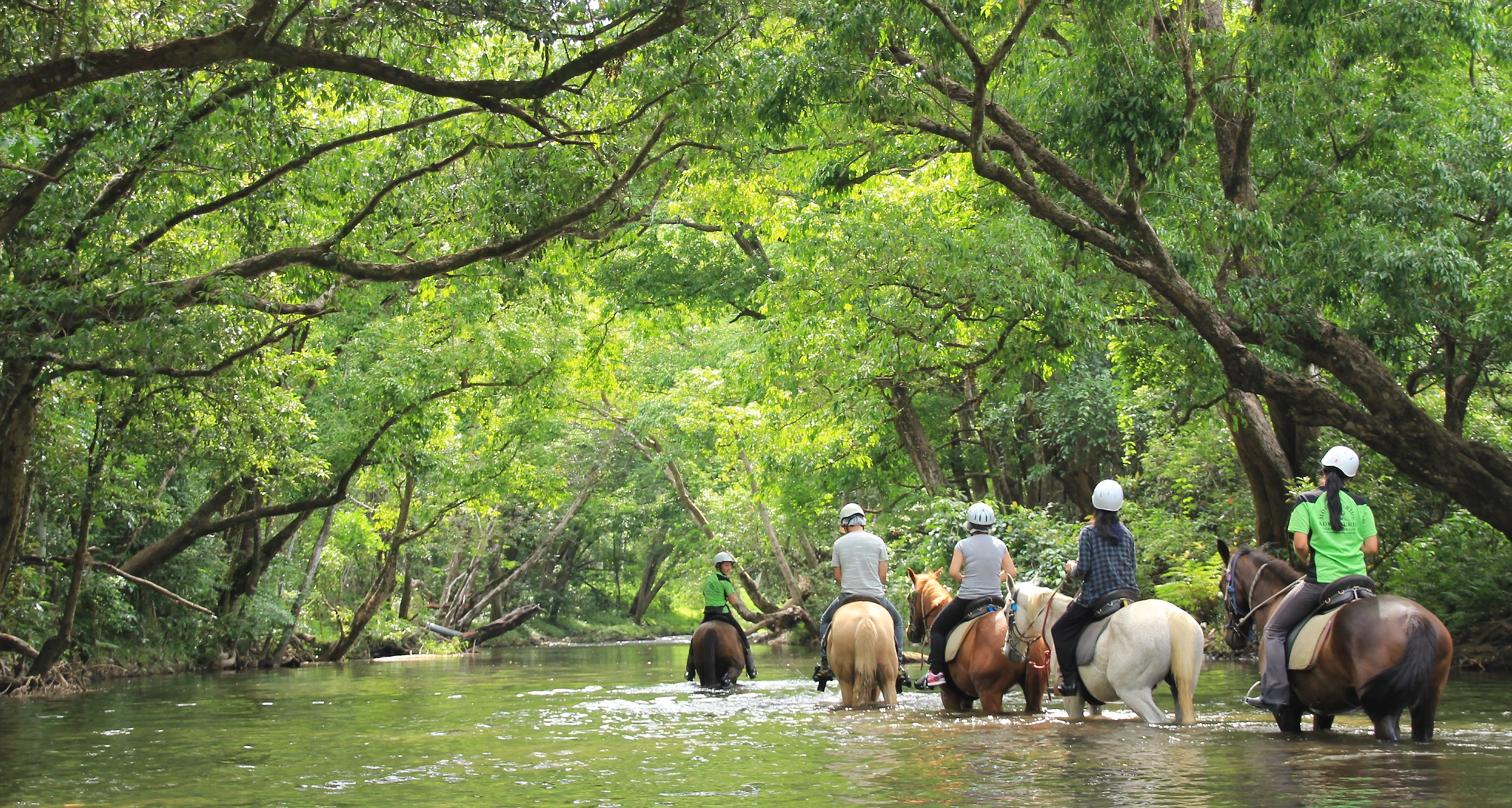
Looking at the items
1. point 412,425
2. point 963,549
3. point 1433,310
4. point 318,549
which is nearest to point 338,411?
point 412,425

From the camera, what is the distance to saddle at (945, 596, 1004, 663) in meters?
11.3

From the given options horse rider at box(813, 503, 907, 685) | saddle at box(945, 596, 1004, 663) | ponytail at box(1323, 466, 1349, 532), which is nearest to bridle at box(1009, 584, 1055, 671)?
saddle at box(945, 596, 1004, 663)

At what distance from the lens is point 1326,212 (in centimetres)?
1590

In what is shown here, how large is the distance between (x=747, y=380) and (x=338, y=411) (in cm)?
831

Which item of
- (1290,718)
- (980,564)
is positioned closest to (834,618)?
(980,564)

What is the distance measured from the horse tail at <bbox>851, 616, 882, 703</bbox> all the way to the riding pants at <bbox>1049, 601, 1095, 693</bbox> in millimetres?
2158

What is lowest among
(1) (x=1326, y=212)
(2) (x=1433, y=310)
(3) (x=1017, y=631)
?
(3) (x=1017, y=631)

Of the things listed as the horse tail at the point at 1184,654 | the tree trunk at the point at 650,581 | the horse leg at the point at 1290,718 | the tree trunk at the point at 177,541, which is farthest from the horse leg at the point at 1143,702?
the tree trunk at the point at 650,581

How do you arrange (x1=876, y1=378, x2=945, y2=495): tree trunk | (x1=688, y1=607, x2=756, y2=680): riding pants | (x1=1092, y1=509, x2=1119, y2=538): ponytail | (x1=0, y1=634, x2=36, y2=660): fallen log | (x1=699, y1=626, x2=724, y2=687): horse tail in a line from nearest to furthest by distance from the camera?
1. (x1=1092, y1=509, x2=1119, y2=538): ponytail
2. (x1=699, y1=626, x2=724, y2=687): horse tail
3. (x1=688, y1=607, x2=756, y2=680): riding pants
4. (x1=0, y1=634, x2=36, y2=660): fallen log
5. (x1=876, y1=378, x2=945, y2=495): tree trunk

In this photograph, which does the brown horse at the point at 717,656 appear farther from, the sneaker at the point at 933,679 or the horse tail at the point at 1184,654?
the horse tail at the point at 1184,654

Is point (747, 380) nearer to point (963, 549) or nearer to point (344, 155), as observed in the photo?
point (344, 155)

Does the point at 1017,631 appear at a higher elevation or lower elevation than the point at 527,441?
lower

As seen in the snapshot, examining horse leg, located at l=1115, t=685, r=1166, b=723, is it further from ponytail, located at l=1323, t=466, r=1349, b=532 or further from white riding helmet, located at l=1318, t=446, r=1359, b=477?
white riding helmet, located at l=1318, t=446, r=1359, b=477

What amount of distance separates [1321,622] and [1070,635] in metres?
2.12
